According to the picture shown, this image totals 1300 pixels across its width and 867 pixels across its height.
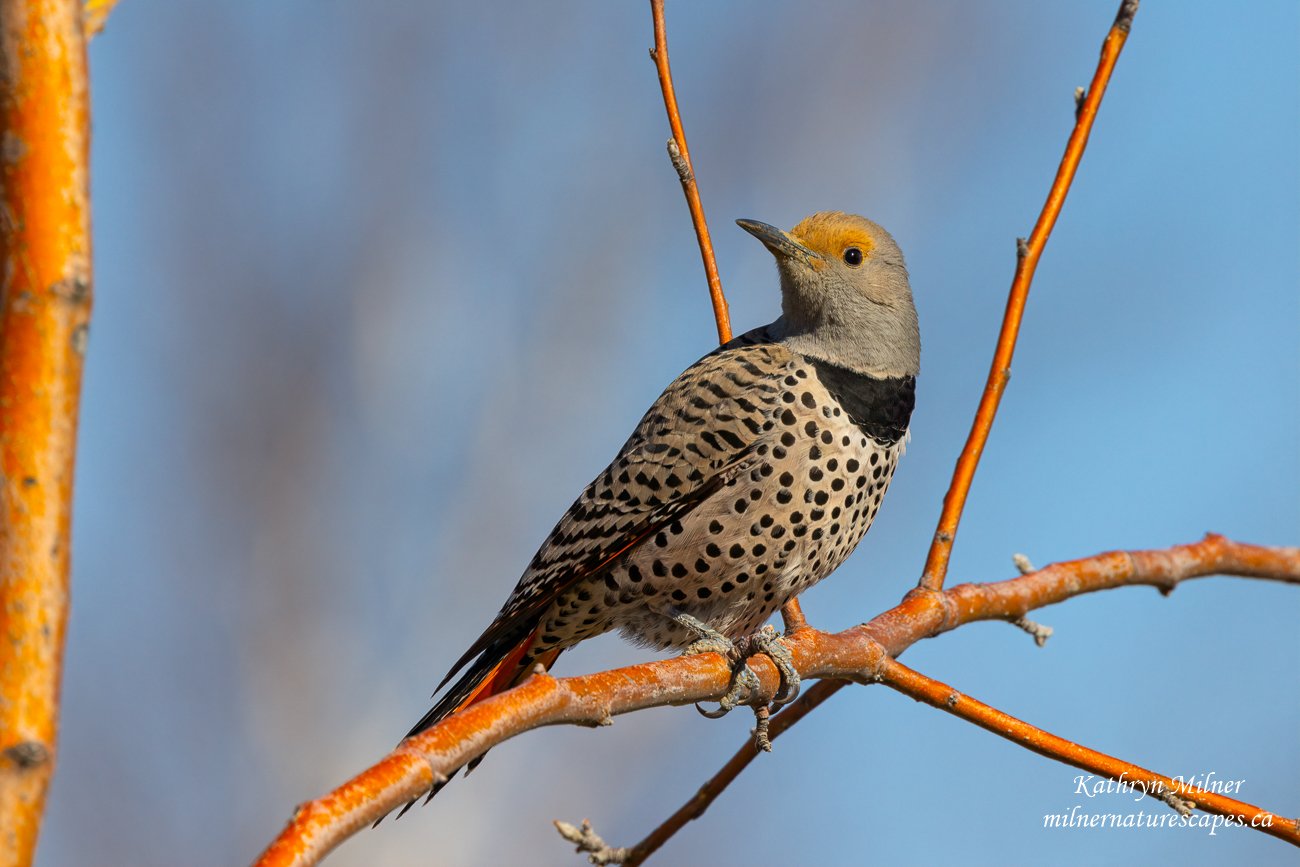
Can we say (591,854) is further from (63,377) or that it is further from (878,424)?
(63,377)

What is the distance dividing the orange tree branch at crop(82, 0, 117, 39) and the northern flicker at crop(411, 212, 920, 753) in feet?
7.60

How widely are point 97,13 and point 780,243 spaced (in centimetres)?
279

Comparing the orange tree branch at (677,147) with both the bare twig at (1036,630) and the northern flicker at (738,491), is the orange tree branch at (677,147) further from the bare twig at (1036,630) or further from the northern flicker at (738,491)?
the bare twig at (1036,630)

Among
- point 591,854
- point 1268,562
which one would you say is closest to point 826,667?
point 591,854

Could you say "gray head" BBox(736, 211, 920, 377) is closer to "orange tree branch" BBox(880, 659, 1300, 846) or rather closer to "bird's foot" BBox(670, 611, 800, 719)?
"bird's foot" BBox(670, 611, 800, 719)

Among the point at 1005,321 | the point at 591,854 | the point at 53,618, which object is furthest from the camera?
the point at 1005,321

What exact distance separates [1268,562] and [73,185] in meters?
2.47

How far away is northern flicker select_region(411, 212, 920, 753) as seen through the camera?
11.8 feet

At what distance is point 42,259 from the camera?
119 centimetres

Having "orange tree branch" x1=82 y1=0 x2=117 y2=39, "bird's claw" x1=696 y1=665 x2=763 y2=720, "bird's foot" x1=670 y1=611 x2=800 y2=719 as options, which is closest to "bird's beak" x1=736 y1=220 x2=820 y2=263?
"bird's foot" x1=670 y1=611 x2=800 y2=719

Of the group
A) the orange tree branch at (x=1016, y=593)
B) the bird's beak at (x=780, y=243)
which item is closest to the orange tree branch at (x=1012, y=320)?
the orange tree branch at (x=1016, y=593)

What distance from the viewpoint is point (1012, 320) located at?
3.17 m

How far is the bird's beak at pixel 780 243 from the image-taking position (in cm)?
400

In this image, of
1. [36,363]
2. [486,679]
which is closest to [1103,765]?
[486,679]
